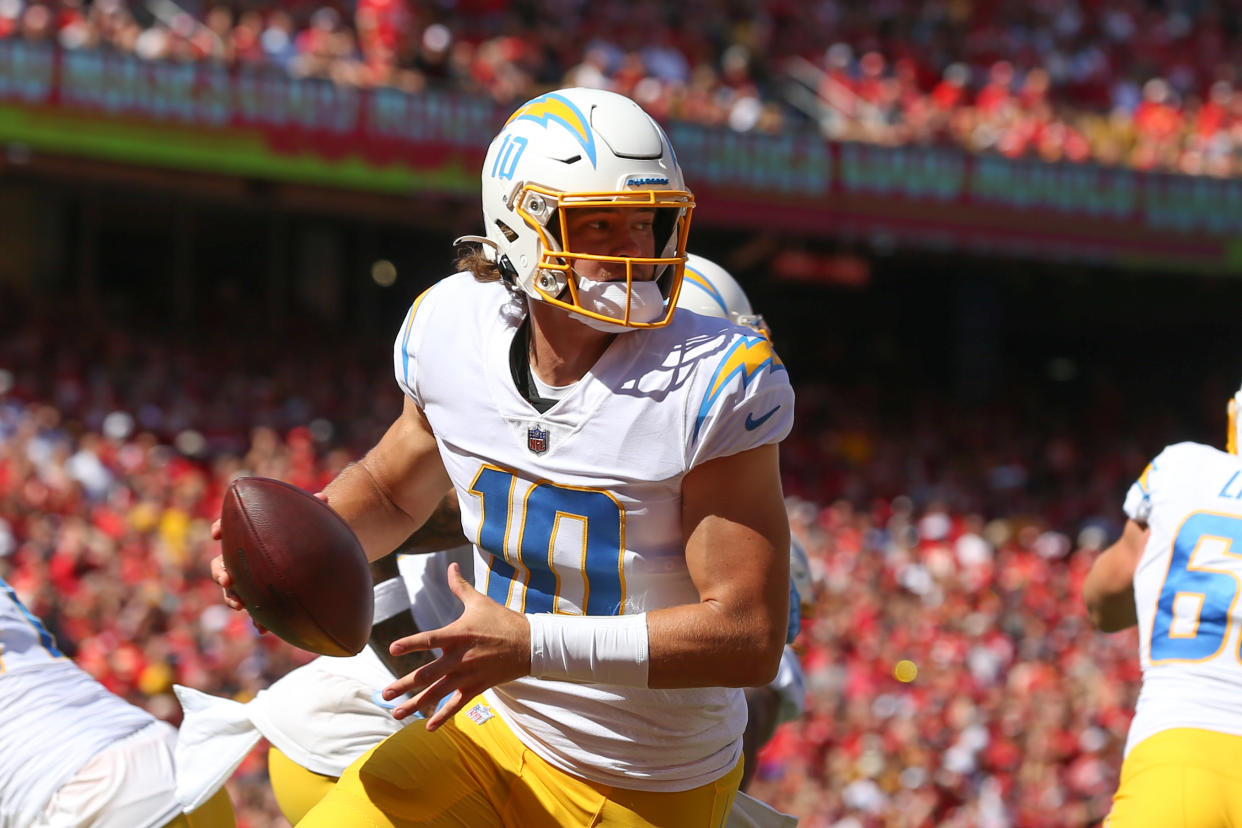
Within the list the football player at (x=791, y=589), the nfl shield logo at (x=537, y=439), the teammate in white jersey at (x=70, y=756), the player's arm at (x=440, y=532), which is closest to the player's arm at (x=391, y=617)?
the player's arm at (x=440, y=532)

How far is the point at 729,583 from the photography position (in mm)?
2316

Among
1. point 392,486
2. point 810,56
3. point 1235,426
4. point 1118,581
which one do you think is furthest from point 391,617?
point 810,56

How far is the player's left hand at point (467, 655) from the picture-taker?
213 cm

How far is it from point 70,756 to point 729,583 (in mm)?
1530

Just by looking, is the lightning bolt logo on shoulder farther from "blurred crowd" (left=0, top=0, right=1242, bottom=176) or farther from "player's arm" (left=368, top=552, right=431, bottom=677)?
"blurred crowd" (left=0, top=0, right=1242, bottom=176)

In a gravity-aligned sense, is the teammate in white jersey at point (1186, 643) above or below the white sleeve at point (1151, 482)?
below

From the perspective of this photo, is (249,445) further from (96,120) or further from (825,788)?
(825,788)

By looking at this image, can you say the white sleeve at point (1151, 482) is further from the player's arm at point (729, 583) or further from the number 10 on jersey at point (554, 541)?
the number 10 on jersey at point (554, 541)

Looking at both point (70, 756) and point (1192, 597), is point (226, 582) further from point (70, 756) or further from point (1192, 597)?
point (1192, 597)

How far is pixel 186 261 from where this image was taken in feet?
48.0

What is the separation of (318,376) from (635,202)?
10647 mm

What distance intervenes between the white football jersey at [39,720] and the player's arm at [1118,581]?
2.12 meters

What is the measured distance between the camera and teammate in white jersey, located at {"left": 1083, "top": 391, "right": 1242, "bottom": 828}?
2.93m

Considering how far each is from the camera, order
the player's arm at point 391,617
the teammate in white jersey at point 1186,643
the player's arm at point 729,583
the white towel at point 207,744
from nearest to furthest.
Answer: the player's arm at point 729,583
the teammate in white jersey at point 1186,643
the white towel at point 207,744
the player's arm at point 391,617
